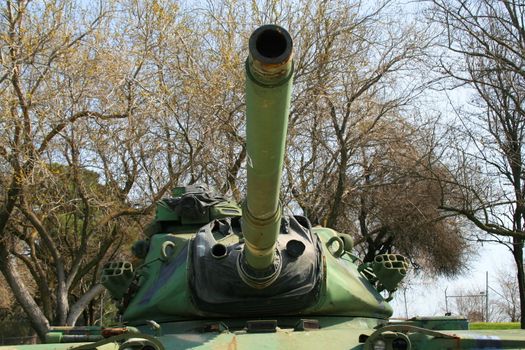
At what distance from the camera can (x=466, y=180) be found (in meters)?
18.3

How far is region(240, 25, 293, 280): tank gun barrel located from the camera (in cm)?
411

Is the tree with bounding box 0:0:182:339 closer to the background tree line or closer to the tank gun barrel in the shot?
the background tree line

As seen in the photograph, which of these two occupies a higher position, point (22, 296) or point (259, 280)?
point (22, 296)

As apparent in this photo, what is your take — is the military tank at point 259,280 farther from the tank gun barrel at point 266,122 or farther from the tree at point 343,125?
the tree at point 343,125

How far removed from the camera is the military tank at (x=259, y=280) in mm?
4523

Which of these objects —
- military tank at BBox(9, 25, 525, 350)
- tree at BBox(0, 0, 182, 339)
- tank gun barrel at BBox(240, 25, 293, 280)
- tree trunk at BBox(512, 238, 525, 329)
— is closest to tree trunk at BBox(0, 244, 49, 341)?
tree at BBox(0, 0, 182, 339)

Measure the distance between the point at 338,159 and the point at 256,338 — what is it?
1488 centimetres

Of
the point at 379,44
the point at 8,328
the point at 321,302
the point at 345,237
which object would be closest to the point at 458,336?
the point at 321,302

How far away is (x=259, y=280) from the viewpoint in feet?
21.7


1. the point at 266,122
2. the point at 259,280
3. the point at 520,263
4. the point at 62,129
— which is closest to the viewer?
the point at 266,122

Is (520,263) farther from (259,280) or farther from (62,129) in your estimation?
(259,280)

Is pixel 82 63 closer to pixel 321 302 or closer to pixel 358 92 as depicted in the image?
pixel 358 92

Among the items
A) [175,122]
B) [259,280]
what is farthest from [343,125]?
[259,280]

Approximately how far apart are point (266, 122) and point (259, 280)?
2518mm
